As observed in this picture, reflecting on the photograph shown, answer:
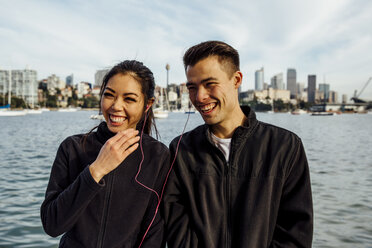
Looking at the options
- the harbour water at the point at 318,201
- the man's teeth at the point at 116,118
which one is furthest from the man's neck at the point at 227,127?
the harbour water at the point at 318,201

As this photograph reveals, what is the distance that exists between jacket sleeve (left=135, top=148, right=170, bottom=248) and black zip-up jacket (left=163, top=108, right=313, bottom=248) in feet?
0.19

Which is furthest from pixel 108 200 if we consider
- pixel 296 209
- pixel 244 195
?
pixel 296 209

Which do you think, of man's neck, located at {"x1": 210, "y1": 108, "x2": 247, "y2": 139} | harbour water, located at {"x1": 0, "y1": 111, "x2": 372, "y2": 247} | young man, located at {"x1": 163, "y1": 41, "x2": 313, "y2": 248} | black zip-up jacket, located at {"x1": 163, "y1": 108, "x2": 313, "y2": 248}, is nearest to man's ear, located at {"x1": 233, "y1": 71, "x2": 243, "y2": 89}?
young man, located at {"x1": 163, "y1": 41, "x2": 313, "y2": 248}

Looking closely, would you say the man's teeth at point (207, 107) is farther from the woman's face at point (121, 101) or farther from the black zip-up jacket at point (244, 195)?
the woman's face at point (121, 101)

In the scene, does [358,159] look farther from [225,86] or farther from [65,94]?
[65,94]

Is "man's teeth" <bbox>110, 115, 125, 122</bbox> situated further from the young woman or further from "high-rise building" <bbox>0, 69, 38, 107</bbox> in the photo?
"high-rise building" <bbox>0, 69, 38, 107</bbox>

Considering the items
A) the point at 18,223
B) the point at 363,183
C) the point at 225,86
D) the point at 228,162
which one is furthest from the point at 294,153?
the point at 363,183

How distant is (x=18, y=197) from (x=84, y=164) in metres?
7.13

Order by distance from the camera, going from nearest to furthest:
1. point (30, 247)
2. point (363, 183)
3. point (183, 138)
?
point (183, 138) < point (30, 247) < point (363, 183)

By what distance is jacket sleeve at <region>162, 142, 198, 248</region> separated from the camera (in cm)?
224

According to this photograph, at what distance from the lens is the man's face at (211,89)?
2.33 m

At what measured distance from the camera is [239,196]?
7.33ft

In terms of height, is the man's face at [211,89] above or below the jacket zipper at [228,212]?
above

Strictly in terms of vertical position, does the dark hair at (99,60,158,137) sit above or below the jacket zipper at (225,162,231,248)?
above
